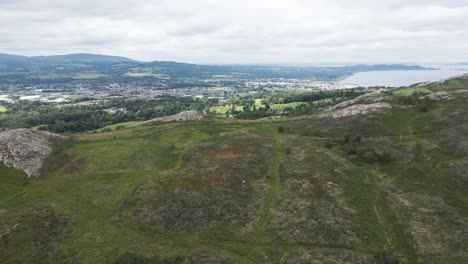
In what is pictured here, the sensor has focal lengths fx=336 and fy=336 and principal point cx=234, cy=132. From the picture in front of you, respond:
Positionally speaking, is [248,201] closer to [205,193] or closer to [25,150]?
[205,193]

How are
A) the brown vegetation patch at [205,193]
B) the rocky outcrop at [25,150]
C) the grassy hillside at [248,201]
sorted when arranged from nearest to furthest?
the grassy hillside at [248,201] → the brown vegetation patch at [205,193] → the rocky outcrop at [25,150]

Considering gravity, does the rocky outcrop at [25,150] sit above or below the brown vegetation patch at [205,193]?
above

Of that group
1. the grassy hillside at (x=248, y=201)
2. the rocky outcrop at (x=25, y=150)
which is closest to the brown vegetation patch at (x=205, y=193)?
the grassy hillside at (x=248, y=201)

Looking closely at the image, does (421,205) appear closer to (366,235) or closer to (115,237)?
(366,235)

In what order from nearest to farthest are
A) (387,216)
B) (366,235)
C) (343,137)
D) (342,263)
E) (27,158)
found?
(342,263), (366,235), (387,216), (27,158), (343,137)

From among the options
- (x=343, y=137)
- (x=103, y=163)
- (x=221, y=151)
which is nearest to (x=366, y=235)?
(x=221, y=151)

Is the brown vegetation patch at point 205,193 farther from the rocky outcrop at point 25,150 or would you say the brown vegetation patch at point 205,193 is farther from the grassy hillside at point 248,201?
the rocky outcrop at point 25,150
